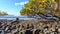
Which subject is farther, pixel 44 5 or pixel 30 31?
pixel 44 5

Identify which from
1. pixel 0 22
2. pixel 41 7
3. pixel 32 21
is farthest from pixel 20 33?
pixel 0 22

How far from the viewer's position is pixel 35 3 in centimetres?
1650

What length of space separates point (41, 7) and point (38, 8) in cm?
58

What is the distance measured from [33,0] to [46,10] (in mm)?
3113

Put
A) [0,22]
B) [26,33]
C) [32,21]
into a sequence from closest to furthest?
[26,33], [32,21], [0,22]

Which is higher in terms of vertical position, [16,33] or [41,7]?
[41,7]

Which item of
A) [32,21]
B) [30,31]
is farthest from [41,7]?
[30,31]

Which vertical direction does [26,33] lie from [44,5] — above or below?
below

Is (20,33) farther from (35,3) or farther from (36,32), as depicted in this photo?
(35,3)

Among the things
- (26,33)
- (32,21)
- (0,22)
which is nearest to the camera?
(26,33)

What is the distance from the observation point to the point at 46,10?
45.5 feet

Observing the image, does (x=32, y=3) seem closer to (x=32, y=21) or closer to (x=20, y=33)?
(x=32, y=21)

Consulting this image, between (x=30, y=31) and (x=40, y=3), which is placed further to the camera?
(x=40, y=3)

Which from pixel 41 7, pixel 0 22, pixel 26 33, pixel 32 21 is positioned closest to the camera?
pixel 26 33
